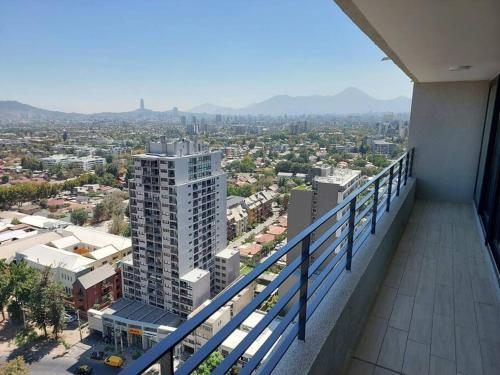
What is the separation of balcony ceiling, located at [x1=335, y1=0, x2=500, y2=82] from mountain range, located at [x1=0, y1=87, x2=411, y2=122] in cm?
4624

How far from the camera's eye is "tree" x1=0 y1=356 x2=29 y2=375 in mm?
10789

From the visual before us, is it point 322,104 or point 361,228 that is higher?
point 322,104

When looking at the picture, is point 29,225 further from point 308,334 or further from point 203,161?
point 308,334

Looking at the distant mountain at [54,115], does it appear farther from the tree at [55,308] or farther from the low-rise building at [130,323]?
the low-rise building at [130,323]

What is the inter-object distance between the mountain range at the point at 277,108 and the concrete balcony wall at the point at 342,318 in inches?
1878

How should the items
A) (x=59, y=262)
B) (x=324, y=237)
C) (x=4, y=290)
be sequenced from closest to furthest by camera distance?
(x=324, y=237) < (x=4, y=290) < (x=59, y=262)

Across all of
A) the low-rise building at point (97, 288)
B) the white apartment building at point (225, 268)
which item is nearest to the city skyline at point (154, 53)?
the white apartment building at point (225, 268)

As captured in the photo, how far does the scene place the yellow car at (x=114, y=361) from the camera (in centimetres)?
1131

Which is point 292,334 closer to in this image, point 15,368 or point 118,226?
point 15,368

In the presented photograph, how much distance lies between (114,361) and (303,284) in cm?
1333

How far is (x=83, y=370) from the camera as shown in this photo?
11.6m

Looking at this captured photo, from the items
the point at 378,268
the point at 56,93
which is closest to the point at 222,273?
the point at 378,268

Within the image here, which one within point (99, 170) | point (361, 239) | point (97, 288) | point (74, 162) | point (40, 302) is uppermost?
point (361, 239)

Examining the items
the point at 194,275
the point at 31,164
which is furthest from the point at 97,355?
the point at 31,164
